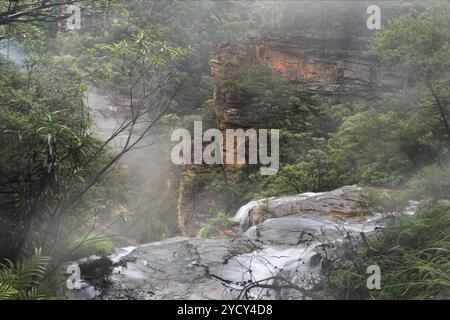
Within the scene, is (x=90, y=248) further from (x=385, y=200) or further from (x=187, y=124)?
(x=187, y=124)

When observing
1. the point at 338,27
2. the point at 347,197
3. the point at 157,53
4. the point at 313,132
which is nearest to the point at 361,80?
the point at 338,27

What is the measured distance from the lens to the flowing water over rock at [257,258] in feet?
14.0

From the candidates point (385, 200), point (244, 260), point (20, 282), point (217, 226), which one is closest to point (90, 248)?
point (244, 260)

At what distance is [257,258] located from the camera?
17.6 feet

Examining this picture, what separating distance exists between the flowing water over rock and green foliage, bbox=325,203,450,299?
273mm

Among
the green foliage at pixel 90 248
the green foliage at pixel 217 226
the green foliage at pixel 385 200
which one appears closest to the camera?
the green foliage at pixel 90 248

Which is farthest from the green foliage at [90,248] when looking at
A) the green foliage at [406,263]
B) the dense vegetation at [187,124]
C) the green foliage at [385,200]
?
the green foliage at [385,200]

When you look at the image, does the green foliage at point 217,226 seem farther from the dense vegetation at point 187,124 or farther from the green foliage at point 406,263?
the green foliage at point 406,263

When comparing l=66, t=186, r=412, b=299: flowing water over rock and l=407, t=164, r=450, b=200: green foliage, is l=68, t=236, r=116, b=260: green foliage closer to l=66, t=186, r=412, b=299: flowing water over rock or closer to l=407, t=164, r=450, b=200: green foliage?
l=66, t=186, r=412, b=299: flowing water over rock

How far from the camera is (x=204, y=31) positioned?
711 inches

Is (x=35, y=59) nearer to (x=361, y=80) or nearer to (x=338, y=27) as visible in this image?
(x=361, y=80)

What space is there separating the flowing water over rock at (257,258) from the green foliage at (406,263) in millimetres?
273

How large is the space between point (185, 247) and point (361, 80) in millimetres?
10716

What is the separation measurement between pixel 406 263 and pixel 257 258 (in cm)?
206
